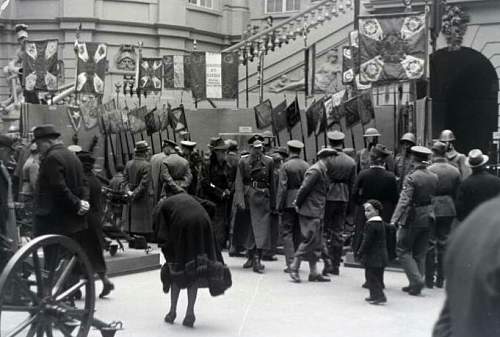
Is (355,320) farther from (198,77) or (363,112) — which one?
(198,77)

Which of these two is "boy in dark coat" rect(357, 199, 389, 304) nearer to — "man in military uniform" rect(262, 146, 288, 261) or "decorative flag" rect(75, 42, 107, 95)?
"man in military uniform" rect(262, 146, 288, 261)

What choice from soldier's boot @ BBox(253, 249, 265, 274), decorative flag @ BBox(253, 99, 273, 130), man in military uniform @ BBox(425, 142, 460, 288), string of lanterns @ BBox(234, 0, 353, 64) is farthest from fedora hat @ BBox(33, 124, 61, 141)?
string of lanterns @ BBox(234, 0, 353, 64)

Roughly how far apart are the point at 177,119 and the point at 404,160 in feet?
22.4

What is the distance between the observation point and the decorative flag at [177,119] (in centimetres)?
1830

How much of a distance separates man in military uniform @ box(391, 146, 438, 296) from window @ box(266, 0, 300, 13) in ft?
62.2

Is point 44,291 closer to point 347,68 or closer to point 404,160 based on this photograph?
point 404,160

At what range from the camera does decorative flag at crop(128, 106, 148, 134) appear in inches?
719

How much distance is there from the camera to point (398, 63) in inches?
551

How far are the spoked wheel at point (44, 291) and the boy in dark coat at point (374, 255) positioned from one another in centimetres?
434

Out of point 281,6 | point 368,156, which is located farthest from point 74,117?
point 281,6

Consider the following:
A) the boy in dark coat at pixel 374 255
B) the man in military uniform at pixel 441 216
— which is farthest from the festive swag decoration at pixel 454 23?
the boy in dark coat at pixel 374 255

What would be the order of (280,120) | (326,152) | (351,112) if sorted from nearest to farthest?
(326,152) → (351,112) → (280,120)

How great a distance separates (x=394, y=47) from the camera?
13945 millimetres

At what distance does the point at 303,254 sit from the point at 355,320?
238 cm
